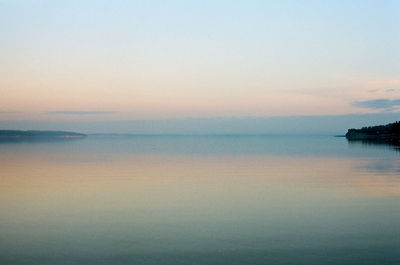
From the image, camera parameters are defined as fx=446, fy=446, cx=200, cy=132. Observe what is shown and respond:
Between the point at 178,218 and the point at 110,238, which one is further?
the point at 178,218

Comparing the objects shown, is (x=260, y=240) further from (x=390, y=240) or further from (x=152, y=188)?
(x=152, y=188)

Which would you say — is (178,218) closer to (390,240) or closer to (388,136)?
(390,240)

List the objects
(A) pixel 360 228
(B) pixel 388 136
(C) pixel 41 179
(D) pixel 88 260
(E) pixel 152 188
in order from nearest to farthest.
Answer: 1. (D) pixel 88 260
2. (A) pixel 360 228
3. (E) pixel 152 188
4. (C) pixel 41 179
5. (B) pixel 388 136

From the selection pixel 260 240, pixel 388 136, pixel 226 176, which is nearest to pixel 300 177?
pixel 226 176

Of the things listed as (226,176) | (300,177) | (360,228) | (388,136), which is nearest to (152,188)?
(226,176)

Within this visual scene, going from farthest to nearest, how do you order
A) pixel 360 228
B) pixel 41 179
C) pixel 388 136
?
pixel 388 136 → pixel 41 179 → pixel 360 228

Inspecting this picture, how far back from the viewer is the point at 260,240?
14242 millimetres

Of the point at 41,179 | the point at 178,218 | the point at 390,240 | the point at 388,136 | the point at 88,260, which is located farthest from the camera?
the point at 388,136

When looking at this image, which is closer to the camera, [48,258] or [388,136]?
[48,258]

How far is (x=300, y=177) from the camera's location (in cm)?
3322

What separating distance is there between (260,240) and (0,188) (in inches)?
775

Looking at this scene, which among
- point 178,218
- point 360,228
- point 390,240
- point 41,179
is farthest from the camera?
point 41,179

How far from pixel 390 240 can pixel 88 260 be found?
30.6ft

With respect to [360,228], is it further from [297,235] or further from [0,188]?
[0,188]
